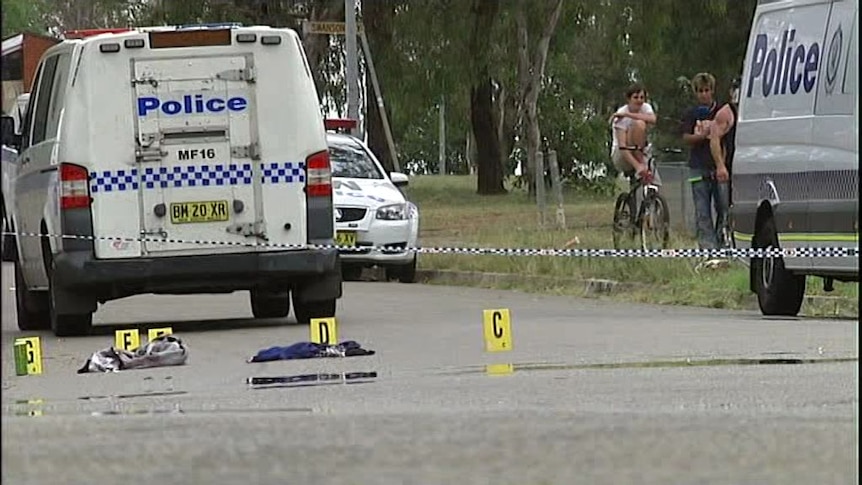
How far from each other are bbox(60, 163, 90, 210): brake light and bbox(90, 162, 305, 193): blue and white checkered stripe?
58mm

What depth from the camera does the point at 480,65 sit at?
1471 inches

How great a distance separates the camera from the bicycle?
784 inches

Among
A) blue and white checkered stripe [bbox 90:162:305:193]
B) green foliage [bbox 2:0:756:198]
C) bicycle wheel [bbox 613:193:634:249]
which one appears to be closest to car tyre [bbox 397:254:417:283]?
bicycle wheel [bbox 613:193:634:249]

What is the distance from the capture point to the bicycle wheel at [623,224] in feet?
67.3

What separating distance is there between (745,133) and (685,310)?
1734 mm

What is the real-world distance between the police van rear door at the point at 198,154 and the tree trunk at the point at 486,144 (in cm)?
2812

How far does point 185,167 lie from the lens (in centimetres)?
1494

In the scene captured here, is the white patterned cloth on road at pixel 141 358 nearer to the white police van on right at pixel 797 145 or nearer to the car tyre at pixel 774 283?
the white police van on right at pixel 797 145

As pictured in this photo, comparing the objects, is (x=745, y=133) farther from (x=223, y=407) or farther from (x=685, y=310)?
(x=223, y=407)

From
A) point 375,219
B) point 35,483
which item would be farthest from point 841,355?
point 375,219

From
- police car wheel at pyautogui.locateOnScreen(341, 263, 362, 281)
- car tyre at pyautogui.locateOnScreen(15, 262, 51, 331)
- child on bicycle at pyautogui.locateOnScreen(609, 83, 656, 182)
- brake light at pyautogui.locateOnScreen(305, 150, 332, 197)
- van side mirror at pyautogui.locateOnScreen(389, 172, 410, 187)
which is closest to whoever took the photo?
brake light at pyautogui.locateOnScreen(305, 150, 332, 197)

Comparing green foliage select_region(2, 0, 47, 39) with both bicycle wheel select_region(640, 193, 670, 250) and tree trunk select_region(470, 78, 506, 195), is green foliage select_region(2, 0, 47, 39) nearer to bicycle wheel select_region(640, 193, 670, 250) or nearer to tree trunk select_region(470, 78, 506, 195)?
tree trunk select_region(470, 78, 506, 195)

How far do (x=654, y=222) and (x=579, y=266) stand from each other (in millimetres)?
1024

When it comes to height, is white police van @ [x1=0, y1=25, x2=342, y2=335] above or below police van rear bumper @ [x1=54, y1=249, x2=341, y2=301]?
above
